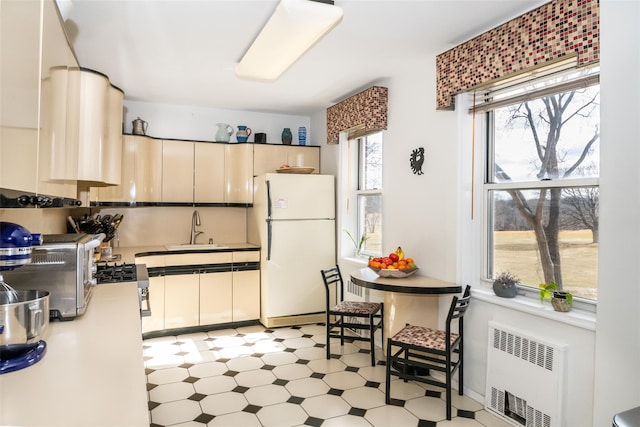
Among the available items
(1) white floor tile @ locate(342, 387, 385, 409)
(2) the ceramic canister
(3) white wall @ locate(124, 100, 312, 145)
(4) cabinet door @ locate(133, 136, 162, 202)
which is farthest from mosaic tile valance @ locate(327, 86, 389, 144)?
(1) white floor tile @ locate(342, 387, 385, 409)

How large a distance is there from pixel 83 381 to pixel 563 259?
8.27 feet

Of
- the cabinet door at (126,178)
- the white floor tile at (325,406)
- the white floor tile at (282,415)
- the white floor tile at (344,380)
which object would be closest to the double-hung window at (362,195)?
the white floor tile at (344,380)

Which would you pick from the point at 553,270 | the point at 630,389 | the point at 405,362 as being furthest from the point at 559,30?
the point at 405,362

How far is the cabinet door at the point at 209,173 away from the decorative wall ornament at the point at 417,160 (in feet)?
8.26

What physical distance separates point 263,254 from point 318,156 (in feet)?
4.98

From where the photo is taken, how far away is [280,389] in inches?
126

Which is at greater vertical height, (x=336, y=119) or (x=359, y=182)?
(x=336, y=119)

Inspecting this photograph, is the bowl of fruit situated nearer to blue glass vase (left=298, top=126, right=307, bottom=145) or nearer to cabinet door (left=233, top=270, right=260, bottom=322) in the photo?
cabinet door (left=233, top=270, right=260, bottom=322)

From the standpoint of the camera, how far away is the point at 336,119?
4781 millimetres

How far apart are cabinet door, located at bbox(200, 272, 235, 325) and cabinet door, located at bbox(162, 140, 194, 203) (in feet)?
3.26

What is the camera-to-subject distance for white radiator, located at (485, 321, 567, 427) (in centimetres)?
231

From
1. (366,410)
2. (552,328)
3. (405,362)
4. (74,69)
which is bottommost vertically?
(366,410)

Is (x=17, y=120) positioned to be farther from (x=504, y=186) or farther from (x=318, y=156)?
(x=318, y=156)

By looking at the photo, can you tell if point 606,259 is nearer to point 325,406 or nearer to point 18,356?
point 325,406
